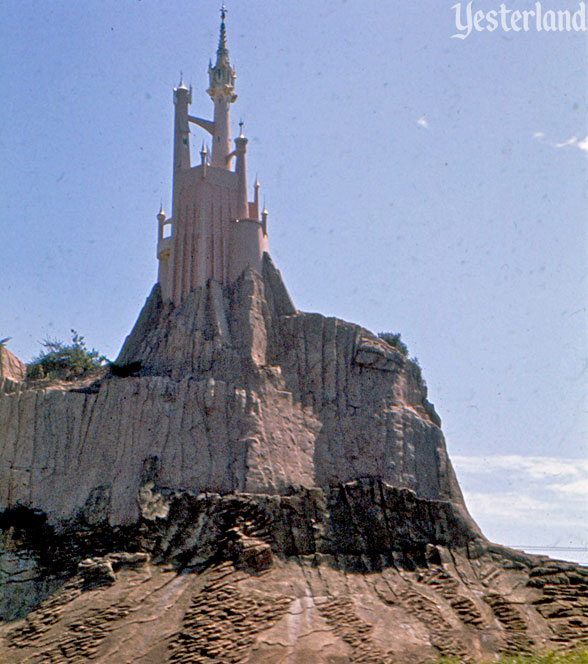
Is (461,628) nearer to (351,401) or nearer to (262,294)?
(351,401)

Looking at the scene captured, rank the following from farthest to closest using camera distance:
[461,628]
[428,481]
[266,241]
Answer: [266,241] → [428,481] → [461,628]

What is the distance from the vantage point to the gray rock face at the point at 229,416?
37.0 meters

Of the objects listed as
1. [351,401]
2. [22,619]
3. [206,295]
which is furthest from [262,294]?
[22,619]

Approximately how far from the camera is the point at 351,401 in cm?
4122

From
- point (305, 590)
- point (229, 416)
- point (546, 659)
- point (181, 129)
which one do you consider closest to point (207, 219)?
point (181, 129)

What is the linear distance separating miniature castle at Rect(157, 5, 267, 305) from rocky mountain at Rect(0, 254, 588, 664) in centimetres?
97

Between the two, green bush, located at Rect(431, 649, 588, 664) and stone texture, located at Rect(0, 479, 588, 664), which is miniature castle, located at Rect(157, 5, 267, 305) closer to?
stone texture, located at Rect(0, 479, 588, 664)

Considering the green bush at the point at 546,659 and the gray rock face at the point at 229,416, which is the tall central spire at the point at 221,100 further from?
the green bush at the point at 546,659

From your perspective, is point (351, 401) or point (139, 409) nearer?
point (139, 409)

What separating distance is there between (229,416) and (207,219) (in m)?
9.65

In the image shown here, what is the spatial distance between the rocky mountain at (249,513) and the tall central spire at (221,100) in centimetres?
627

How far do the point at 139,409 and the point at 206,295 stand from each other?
20.8 ft

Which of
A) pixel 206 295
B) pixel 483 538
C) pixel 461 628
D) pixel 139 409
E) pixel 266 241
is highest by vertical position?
pixel 266 241

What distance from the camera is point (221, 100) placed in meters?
46.1
